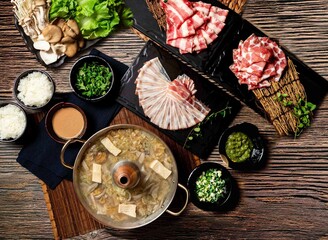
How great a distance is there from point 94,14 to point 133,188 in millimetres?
1482

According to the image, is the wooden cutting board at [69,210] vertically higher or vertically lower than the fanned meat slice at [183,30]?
lower

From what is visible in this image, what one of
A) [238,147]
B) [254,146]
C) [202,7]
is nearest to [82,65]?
[202,7]

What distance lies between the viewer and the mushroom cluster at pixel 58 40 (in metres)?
4.75

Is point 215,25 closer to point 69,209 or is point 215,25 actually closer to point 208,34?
point 208,34

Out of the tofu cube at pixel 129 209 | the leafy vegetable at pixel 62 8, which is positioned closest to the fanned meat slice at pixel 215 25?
the leafy vegetable at pixel 62 8

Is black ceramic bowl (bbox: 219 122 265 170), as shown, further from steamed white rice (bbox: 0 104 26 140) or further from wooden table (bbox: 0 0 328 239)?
steamed white rice (bbox: 0 104 26 140)

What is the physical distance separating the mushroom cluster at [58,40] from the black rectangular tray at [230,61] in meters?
0.60

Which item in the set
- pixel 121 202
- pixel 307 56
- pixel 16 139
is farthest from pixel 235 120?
pixel 16 139

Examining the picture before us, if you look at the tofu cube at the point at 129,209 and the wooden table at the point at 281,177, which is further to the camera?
the wooden table at the point at 281,177

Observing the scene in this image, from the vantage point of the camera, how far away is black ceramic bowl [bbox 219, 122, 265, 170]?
4.61 metres

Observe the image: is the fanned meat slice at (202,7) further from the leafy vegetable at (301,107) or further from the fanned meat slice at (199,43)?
the leafy vegetable at (301,107)

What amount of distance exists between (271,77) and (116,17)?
1373mm

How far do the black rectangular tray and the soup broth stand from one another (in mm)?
740

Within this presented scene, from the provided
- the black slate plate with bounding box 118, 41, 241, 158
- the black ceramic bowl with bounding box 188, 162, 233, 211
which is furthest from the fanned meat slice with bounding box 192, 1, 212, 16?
the black ceramic bowl with bounding box 188, 162, 233, 211
